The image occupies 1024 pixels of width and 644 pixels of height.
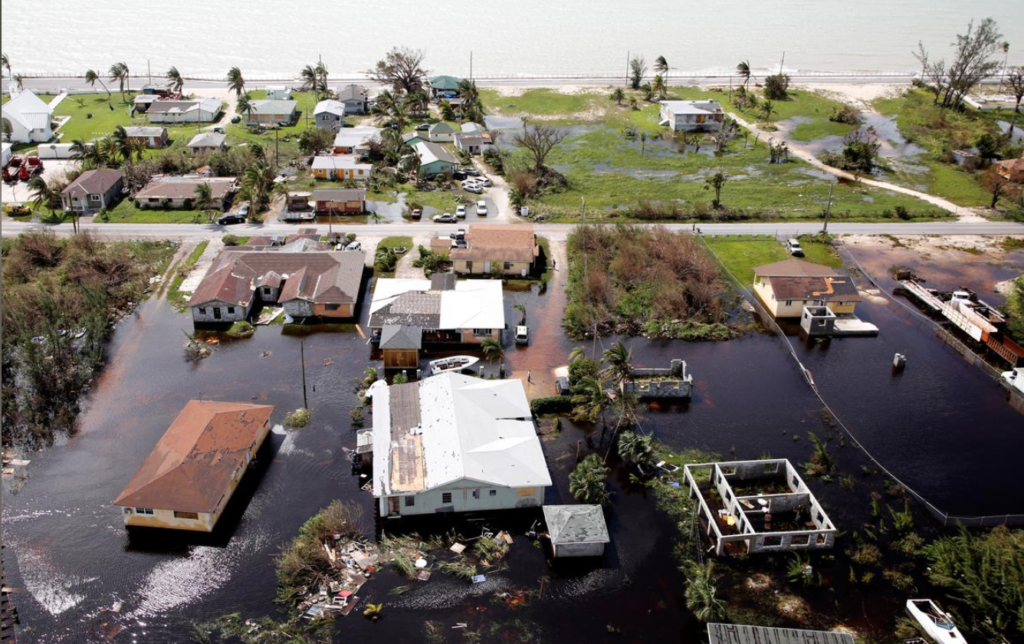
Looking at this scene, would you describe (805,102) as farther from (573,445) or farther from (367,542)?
(367,542)

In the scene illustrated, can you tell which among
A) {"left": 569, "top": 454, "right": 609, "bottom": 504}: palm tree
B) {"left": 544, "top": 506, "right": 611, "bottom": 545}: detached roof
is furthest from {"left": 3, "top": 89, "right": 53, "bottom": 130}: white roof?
{"left": 544, "top": 506, "right": 611, "bottom": 545}: detached roof

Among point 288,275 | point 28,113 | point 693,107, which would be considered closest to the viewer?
point 288,275

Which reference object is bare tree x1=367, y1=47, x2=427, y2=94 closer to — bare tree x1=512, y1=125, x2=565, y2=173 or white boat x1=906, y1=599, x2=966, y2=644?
bare tree x1=512, y1=125, x2=565, y2=173

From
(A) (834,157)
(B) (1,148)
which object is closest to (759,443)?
(A) (834,157)

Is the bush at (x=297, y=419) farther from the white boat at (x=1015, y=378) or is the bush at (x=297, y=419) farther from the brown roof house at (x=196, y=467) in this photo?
the white boat at (x=1015, y=378)

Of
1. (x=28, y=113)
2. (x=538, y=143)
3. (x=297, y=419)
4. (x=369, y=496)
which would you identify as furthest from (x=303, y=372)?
(x=28, y=113)

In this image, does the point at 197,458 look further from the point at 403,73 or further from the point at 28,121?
the point at 403,73
